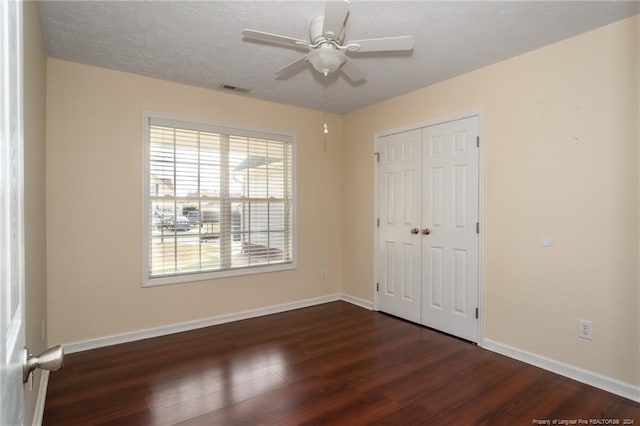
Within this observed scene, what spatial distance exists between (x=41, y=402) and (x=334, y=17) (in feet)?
9.73

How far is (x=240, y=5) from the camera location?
2264 millimetres

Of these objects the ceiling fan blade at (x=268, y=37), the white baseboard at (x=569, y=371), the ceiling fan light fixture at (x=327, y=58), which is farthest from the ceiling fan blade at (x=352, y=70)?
the white baseboard at (x=569, y=371)

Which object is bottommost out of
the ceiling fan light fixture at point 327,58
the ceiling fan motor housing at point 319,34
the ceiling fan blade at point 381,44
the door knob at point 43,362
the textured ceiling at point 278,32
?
the door knob at point 43,362

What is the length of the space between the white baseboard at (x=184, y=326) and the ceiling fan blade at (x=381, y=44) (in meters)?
3.12

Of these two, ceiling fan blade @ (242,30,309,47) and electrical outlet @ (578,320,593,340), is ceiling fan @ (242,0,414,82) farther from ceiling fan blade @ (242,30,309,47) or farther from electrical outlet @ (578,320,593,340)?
electrical outlet @ (578,320,593,340)

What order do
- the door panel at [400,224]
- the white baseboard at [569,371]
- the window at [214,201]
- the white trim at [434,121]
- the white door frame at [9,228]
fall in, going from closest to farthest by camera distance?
the white door frame at [9,228], the white baseboard at [569,371], the white trim at [434,121], the window at [214,201], the door panel at [400,224]

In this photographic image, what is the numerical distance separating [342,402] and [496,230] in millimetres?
2026

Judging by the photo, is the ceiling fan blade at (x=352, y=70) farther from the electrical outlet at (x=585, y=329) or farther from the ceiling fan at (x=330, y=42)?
the electrical outlet at (x=585, y=329)

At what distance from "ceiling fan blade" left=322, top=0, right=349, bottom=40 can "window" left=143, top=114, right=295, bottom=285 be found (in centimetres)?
218

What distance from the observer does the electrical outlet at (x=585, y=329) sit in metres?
2.60

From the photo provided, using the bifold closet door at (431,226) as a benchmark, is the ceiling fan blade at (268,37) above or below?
above

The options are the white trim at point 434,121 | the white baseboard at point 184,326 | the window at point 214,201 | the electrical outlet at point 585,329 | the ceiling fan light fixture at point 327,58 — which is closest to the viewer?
the ceiling fan light fixture at point 327,58

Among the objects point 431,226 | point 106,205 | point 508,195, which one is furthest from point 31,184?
point 508,195

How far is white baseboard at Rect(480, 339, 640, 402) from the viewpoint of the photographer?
7.91ft
